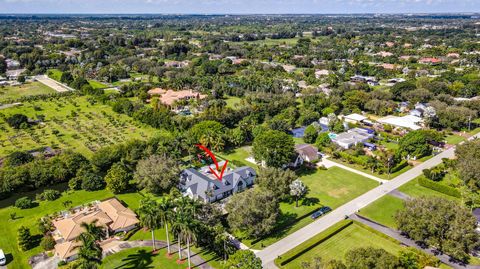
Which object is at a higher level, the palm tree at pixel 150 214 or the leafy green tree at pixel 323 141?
the palm tree at pixel 150 214

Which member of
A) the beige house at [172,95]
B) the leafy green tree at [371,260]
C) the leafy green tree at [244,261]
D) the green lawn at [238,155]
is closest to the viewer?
the leafy green tree at [371,260]

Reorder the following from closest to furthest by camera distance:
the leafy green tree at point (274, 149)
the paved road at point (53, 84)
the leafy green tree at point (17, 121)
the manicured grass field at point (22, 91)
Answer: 1. the leafy green tree at point (274, 149)
2. the leafy green tree at point (17, 121)
3. the manicured grass field at point (22, 91)
4. the paved road at point (53, 84)

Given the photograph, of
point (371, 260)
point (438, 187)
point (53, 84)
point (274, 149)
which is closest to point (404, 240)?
point (371, 260)

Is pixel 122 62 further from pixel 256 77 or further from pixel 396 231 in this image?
pixel 396 231

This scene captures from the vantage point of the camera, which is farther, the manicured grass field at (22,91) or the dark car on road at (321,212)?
the manicured grass field at (22,91)

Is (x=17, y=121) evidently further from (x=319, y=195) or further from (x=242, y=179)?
(x=319, y=195)

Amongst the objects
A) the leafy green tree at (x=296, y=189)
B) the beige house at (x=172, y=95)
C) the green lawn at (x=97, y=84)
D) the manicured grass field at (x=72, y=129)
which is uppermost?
the leafy green tree at (x=296, y=189)

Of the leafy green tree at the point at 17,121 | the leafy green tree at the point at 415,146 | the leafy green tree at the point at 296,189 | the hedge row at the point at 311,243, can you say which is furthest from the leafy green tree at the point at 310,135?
the leafy green tree at the point at 17,121

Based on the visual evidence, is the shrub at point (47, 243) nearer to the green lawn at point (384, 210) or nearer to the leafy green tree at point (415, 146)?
the green lawn at point (384, 210)

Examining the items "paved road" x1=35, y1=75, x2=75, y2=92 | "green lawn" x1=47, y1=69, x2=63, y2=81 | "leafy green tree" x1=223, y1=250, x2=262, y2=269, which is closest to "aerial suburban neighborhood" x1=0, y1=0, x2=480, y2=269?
"leafy green tree" x1=223, y1=250, x2=262, y2=269
